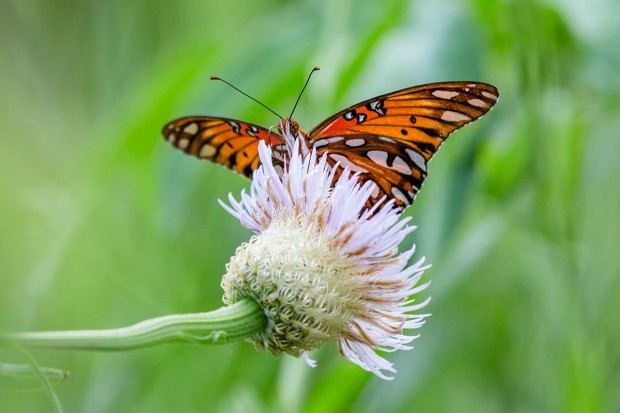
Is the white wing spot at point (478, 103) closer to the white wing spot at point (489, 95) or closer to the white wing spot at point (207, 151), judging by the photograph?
the white wing spot at point (489, 95)

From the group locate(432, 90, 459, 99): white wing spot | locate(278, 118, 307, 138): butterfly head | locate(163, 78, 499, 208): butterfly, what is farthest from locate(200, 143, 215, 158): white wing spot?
locate(432, 90, 459, 99): white wing spot

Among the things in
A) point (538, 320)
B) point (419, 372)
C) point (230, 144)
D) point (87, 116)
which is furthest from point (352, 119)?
point (87, 116)

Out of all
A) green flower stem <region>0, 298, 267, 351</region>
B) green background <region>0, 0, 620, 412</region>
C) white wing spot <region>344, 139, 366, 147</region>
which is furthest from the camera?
green background <region>0, 0, 620, 412</region>

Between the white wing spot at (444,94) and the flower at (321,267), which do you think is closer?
the flower at (321,267)

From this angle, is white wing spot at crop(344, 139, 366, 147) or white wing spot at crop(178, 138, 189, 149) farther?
white wing spot at crop(178, 138, 189, 149)

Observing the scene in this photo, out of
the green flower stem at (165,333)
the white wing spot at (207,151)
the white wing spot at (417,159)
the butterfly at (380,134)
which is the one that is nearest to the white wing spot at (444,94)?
the butterfly at (380,134)

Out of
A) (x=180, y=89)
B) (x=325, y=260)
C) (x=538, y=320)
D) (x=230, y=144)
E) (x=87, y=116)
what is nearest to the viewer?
(x=325, y=260)

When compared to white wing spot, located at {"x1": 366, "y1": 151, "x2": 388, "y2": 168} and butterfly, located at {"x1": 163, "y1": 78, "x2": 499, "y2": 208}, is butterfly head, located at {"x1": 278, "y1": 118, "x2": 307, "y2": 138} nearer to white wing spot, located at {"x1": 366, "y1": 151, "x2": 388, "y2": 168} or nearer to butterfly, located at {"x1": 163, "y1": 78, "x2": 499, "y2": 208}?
butterfly, located at {"x1": 163, "y1": 78, "x2": 499, "y2": 208}

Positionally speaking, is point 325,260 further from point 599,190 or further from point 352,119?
point 599,190
